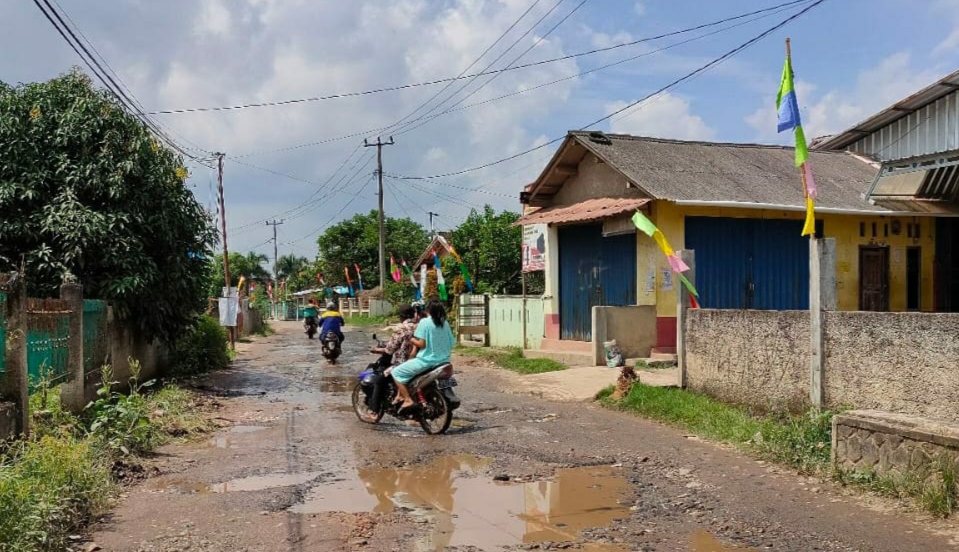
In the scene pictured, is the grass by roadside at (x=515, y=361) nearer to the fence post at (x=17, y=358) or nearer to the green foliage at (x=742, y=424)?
the green foliage at (x=742, y=424)

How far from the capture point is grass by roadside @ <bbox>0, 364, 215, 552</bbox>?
516cm

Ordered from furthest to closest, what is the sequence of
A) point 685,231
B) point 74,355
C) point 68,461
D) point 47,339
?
point 685,231
point 74,355
point 47,339
point 68,461

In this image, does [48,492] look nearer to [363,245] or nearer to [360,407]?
[360,407]

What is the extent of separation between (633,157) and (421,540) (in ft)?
40.5

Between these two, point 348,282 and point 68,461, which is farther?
point 348,282

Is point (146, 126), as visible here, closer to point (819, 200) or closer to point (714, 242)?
point (714, 242)

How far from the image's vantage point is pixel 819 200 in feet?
52.7

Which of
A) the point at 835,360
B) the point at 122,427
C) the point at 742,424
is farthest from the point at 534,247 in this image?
the point at 122,427

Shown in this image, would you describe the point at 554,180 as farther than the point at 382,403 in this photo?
Yes

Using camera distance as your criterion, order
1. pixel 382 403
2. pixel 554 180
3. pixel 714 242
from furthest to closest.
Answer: pixel 554 180 < pixel 714 242 < pixel 382 403

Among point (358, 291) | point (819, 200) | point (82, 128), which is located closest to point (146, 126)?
point (82, 128)

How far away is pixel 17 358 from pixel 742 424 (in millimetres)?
7496

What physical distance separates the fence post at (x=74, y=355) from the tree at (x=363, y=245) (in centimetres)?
4706

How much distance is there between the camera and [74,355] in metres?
9.64
